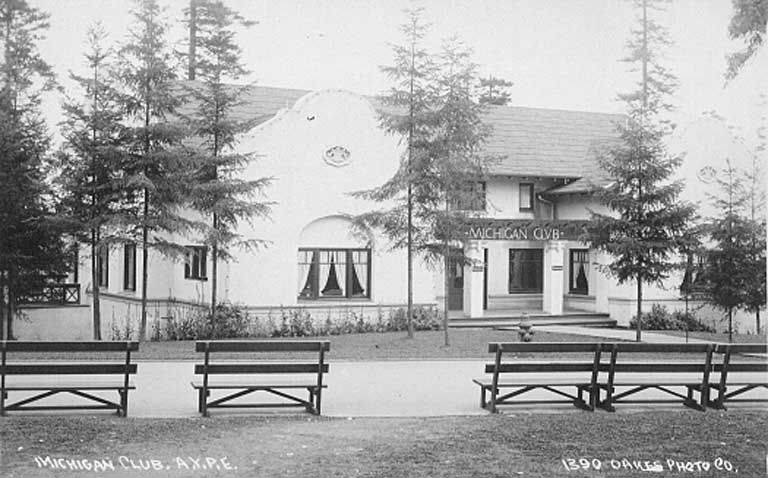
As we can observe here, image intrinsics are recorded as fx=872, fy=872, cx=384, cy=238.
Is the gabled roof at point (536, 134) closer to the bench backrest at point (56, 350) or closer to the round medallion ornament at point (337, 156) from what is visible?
the round medallion ornament at point (337, 156)

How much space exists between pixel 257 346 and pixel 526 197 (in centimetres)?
2024

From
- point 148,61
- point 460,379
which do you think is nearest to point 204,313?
point 148,61

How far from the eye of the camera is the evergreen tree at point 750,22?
11938 mm

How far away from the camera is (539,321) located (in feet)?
86.5

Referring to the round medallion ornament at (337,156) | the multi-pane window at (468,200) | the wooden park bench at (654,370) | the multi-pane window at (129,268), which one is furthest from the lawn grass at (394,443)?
the multi-pane window at (129,268)

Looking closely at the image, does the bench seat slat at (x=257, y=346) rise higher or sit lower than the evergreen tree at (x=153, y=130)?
lower

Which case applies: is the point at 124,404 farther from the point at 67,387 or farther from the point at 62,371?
the point at 62,371

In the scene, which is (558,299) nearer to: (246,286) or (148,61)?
(246,286)

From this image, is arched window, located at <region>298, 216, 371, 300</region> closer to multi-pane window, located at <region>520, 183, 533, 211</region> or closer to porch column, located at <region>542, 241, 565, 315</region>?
porch column, located at <region>542, 241, 565, 315</region>

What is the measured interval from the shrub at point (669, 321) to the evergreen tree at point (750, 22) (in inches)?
532

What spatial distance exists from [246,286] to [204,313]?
127cm

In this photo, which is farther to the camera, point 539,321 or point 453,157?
point 539,321

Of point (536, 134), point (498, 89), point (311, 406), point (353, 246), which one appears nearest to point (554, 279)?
point (536, 134)

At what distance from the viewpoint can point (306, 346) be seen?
1004 centimetres
